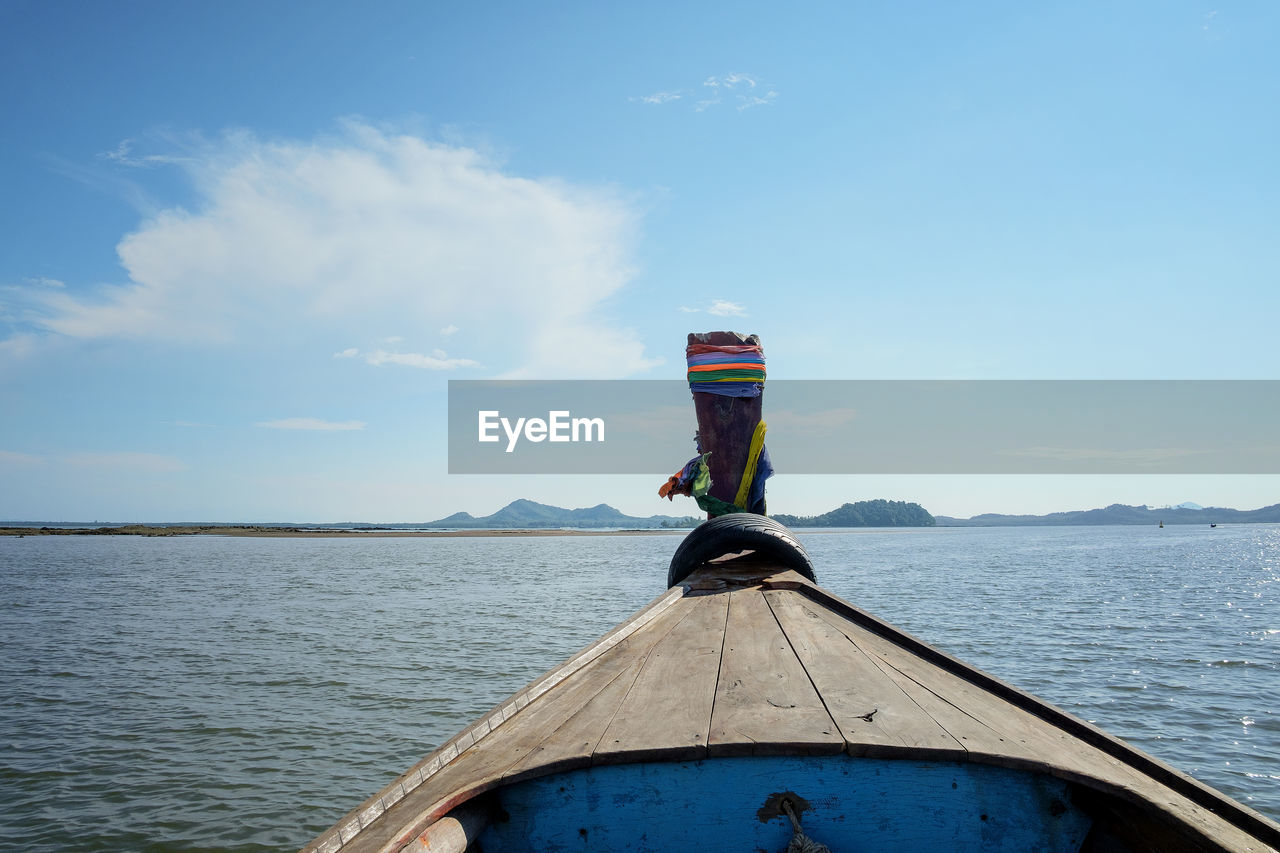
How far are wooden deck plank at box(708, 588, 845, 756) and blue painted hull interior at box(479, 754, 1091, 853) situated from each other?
0.05 m

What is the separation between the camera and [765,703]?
7.63 ft

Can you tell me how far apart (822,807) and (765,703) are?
44cm

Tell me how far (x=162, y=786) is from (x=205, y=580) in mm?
22714

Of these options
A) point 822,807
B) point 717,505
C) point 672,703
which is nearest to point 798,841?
point 822,807

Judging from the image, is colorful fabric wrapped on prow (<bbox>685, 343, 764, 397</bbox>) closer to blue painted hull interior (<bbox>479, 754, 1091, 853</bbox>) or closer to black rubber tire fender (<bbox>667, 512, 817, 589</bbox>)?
black rubber tire fender (<bbox>667, 512, 817, 589</bbox>)

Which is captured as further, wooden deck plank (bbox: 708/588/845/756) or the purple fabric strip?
the purple fabric strip

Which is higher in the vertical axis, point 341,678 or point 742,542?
point 742,542

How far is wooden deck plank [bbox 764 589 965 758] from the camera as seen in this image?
75.1 inches

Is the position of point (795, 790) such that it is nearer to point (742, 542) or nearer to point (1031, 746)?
point (1031, 746)

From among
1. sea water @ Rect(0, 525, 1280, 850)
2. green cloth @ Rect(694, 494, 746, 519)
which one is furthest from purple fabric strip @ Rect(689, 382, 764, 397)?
sea water @ Rect(0, 525, 1280, 850)

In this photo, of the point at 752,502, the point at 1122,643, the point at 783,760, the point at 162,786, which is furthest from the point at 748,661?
the point at 1122,643

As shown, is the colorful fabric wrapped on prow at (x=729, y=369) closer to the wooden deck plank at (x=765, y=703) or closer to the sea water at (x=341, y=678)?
the wooden deck plank at (x=765, y=703)

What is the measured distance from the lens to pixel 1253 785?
6516mm

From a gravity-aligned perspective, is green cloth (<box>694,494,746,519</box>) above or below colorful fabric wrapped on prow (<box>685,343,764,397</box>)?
below
